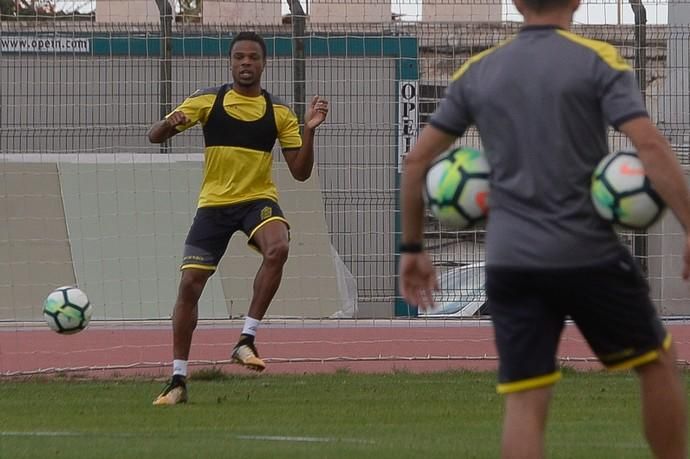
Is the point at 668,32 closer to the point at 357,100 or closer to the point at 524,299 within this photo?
the point at 357,100

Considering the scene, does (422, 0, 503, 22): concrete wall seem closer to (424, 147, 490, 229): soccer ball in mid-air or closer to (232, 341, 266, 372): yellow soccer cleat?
(232, 341, 266, 372): yellow soccer cleat

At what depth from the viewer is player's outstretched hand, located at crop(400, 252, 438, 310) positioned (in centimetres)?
471

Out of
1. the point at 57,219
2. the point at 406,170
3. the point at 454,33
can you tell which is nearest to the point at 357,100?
the point at 454,33

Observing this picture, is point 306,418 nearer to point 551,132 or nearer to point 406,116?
point 551,132

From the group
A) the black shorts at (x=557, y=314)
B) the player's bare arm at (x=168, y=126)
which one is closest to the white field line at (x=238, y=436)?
the player's bare arm at (x=168, y=126)

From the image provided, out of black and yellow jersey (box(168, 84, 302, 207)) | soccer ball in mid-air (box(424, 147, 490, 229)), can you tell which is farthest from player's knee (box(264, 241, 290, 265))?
soccer ball in mid-air (box(424, 147, 490, 229))

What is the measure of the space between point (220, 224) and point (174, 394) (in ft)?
3.66

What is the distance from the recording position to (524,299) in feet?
14.9

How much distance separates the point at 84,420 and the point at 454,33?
19.7ft

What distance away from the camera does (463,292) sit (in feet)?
44.8

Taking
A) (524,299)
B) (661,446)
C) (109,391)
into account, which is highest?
(524,299)

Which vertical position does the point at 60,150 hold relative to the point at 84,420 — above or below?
above

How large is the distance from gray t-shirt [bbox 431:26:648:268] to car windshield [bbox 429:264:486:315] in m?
9.00

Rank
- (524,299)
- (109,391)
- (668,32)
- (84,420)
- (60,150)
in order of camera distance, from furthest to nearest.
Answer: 1. (60,150)
2. (668,32)
3. (109,391)
4. (84,420)
5. (524,299)
